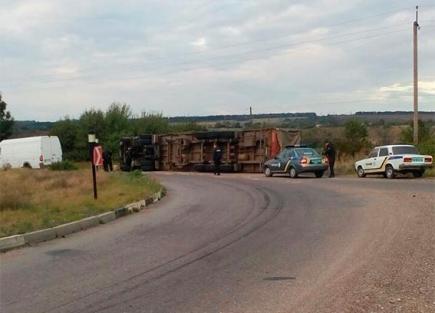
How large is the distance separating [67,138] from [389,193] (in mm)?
55399

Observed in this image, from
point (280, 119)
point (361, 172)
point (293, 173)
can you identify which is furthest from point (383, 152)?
point (280, 119)

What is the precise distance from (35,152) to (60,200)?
99.0 ft

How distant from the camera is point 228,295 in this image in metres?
7.09

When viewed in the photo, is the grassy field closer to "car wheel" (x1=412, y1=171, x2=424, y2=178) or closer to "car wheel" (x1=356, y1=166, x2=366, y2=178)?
"car wheel" (x1=356, y1=166, x2=366, y2=178)

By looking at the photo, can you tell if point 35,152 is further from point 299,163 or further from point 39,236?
point 39,236

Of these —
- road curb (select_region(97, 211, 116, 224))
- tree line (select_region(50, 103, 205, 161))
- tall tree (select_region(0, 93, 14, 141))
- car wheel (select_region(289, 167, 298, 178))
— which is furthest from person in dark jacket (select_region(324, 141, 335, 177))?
tall tree (select_region(0, 93, 14, 141))

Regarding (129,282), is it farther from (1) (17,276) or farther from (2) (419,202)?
(2) (419,202)

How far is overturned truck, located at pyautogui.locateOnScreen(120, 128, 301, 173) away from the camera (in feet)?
124

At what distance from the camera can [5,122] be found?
85312 millimetres

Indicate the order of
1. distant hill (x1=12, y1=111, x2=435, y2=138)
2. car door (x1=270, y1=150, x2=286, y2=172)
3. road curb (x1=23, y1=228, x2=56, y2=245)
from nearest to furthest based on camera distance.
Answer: road curb (x1=23, y1=228, x2=56, y2=245), car door (x1=270, y1=150, x2=286, y2=172), distant hill (x1=12, y1=111, x2=435, y2=138)

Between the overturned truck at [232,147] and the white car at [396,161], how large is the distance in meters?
8.44

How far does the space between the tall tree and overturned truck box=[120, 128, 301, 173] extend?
41.9 metres

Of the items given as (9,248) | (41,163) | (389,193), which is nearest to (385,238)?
(9,248)

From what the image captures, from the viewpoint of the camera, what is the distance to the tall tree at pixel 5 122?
84.7 meters
